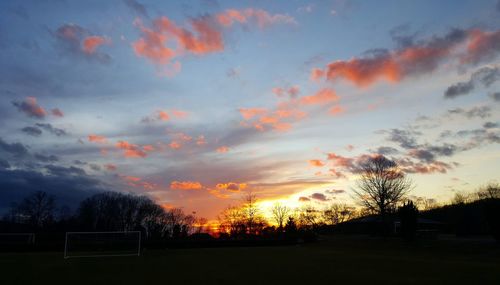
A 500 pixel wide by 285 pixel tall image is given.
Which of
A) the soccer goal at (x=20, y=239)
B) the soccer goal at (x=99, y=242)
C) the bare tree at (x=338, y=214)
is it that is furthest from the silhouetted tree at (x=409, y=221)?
the bare tree at (x=338, y=214)

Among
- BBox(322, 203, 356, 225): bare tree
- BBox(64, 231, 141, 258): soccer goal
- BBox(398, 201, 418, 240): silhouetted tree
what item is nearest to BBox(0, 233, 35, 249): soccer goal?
BBox(64, 231, 141, 258): soccer goal

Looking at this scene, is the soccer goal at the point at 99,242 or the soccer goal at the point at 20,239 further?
the soccer goal at the point at 20,239

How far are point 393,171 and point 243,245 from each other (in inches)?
1281

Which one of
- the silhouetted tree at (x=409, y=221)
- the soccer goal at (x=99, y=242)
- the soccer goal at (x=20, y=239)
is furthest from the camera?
the soccer goal at (x=20, y=239)

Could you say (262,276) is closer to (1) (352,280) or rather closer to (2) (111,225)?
(1) (352,280)

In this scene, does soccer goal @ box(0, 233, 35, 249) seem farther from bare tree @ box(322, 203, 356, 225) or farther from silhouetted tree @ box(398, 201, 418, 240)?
bare tree @ box(322, 203, 356, 225)

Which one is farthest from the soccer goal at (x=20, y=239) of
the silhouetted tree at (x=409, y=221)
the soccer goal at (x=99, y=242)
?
the silhouetted tree at (x=409, y=221)

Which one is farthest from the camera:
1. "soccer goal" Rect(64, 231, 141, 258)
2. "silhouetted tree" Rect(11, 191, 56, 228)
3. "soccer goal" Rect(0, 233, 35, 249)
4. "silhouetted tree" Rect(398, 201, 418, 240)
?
"silhouetted tree" Rect(11, 191, 56, 228)

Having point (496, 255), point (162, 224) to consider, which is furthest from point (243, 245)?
point (162, 224)

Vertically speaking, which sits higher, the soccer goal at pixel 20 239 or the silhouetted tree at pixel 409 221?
the silhouetted tree at pixel 409 221

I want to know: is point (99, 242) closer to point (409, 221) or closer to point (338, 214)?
point (409, 221)

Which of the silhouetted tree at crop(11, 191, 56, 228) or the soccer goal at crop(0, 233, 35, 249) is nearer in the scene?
the soccer goal at crop(0, 233, 35, 249)

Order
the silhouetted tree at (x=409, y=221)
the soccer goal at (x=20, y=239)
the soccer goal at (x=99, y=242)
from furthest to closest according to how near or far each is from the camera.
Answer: the soccer goal at (x=20, y=239)
the silhouetted tree at (x=409, y=221)
the soccer goal at (x=99, y=242)

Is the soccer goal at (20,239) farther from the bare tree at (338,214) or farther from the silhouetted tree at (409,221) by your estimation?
the bare tree at (338,214)
